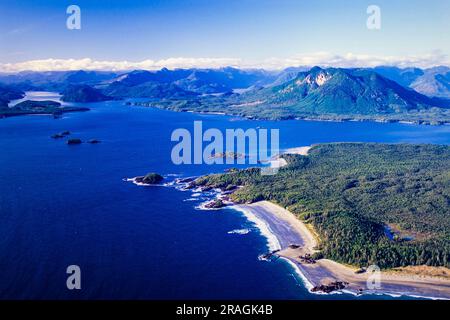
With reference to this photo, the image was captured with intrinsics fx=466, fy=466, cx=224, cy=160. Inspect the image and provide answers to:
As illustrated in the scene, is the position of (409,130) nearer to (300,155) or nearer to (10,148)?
(300,155)

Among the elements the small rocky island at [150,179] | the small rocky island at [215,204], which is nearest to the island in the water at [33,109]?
the small rocky island at [150,179]

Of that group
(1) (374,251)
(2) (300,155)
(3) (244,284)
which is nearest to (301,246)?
(1) (374,251)

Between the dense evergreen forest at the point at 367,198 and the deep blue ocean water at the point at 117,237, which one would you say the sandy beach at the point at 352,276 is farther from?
the deep blue ocean water at the point at 117,237

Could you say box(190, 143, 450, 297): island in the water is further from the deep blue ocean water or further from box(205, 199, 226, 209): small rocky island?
the deep blue ocean water

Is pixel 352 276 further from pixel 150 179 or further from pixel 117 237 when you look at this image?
pixel 150 179

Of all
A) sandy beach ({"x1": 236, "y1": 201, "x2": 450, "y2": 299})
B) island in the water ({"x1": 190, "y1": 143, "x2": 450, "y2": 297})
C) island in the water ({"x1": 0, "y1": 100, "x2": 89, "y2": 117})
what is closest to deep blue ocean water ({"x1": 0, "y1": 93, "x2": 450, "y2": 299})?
sandy beach ({"x1": 236, "y1": 201, "x2": 450, "y2": 299})

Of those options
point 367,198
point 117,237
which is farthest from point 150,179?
point 367,198
